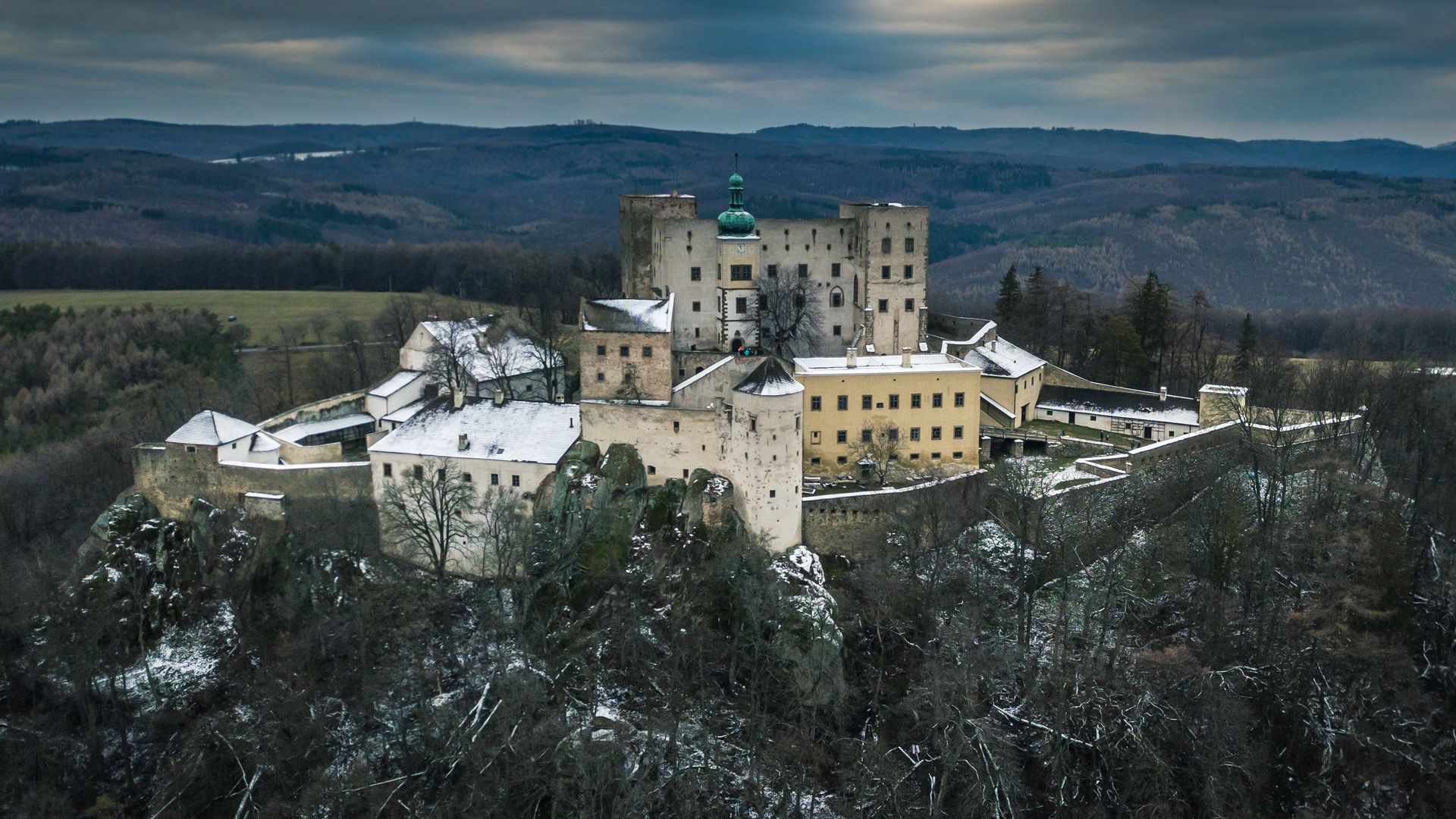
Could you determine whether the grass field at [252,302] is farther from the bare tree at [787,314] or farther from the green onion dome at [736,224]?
the bare tree at [787,314]

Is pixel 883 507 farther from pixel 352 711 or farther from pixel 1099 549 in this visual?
pixel 352 711

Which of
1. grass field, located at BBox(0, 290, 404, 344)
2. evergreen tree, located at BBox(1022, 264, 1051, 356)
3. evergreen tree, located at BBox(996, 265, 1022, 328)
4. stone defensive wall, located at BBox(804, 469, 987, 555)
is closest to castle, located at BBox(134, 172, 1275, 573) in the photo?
stone defensive wall, located at BBox(804, 469, 987, 555)

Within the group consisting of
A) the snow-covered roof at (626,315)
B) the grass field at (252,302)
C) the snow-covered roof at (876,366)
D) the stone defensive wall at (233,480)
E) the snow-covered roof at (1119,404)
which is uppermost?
the snow-covered roof at (626,315)

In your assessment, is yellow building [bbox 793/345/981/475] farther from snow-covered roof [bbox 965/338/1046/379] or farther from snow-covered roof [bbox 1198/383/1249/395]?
snow-covered roof [bbox 1198/383/1249/395]

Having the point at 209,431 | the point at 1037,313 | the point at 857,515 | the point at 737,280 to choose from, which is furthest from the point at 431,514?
the point at 1037,313

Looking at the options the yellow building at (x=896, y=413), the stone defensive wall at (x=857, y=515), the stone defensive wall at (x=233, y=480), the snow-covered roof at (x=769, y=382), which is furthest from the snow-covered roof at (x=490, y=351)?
the stone defensive wall at (x=857, y=515)

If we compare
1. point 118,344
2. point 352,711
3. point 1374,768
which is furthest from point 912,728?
point 118,344
